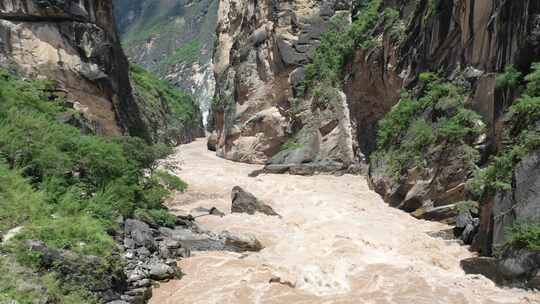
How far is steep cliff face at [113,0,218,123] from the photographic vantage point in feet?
286

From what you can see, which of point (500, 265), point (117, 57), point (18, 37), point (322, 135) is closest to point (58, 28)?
point (18, 37)

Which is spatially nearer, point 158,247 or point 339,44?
point 158,247

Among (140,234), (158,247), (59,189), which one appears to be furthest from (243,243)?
(59,189)

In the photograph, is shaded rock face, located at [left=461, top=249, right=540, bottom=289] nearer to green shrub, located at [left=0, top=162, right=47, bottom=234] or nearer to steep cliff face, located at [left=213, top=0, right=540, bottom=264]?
steep cliff face, located at [left=213, top=0, right=540, bottom=264]

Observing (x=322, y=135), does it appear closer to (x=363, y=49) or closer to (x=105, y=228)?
(x=363, y=49)

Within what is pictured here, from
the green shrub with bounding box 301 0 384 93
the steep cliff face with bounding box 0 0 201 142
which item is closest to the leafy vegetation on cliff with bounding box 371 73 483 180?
the green shrub with bounding box 301 0 384 93

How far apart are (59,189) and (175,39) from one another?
318 feet

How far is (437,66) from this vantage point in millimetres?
18922

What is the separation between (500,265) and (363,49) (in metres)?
18.6

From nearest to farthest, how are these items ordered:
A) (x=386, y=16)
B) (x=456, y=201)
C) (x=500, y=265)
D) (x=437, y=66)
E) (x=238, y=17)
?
(x=500, y=265) < (x=456, y=201) < (x=437, y=66) < (x=386, y=16) < (x=238, y=17)

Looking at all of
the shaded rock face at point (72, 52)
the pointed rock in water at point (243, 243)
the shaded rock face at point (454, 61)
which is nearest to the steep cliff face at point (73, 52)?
the shaded rock face at point (72, 52)

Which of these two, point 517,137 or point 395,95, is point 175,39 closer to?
point 395,95

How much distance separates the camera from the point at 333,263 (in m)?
10.8

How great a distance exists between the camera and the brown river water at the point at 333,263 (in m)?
8.77
